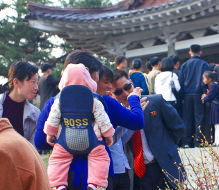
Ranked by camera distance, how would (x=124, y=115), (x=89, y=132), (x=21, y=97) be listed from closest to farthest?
(x=89, y=132), (x=124, y=115), (x=21, y=97)

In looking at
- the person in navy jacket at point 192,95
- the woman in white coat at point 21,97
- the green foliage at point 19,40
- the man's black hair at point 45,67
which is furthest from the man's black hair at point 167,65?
the green foliage at point 19,40

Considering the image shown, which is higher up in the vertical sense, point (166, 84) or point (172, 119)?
point (166, 84)

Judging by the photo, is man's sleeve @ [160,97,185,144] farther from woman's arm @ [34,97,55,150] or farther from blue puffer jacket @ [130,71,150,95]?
blue puffer jacket @ [130,71,150,95]

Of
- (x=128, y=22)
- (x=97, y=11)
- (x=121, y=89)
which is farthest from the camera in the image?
(x=97, y=11)

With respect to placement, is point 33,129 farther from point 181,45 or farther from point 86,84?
point 181,45

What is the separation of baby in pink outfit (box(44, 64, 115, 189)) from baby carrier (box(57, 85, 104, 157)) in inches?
1.6

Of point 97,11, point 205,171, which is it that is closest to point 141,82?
point 205,171

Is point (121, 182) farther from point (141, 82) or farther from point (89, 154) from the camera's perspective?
point (141, 82)

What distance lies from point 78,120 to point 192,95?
449 centimetres

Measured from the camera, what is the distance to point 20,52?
37.7ft

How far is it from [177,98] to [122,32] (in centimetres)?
348

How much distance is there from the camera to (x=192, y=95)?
6324 millimetres

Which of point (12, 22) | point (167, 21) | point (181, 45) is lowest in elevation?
point (181, 45)

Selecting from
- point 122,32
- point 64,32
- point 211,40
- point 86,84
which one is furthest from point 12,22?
point 86,84
